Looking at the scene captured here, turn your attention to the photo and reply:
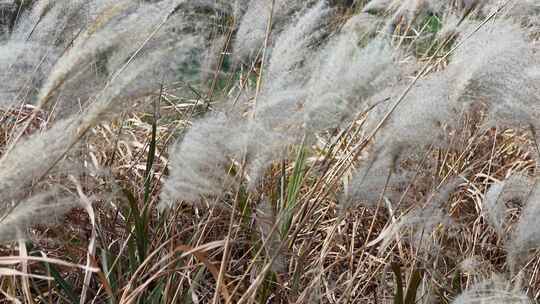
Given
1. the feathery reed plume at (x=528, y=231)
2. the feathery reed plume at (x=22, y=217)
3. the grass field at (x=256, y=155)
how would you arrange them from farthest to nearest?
1. the feathery reed plume at (x=528, y=231)
2. the grass field at (x=256, y=155)
3. the feathery reed plume at (x=22, y=217)

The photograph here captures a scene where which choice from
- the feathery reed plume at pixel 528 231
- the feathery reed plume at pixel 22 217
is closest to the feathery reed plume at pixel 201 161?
the feathery reed plume at pixel 22 217

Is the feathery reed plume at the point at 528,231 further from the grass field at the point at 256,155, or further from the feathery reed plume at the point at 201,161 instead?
the feathery reed plume at the point at 201,161

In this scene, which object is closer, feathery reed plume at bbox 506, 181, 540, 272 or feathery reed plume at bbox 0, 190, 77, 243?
feathery reed plume at bbox 0, 190, 77, 243

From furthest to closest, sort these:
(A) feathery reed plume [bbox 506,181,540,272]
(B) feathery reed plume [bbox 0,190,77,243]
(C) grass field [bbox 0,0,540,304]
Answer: (A) feathery reed plume [bbox 506,181,540,272] → (C) grass field [bbox 0,0,540,304] → (B) feathery reed plume [bbox 0,190,77,243]

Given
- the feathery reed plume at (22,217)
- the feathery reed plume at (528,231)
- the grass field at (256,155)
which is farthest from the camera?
the feathery reed plume at (528,231)

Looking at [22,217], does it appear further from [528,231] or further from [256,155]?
[528,231]

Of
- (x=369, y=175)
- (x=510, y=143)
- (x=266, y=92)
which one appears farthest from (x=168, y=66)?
(x=510, y=143)

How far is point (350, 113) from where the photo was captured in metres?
1.41

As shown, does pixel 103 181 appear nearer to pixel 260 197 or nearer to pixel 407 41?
pixel 260 197

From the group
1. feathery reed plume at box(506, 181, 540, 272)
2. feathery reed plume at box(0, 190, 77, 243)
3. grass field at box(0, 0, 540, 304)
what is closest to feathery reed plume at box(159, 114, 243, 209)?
grass field at box(0, 0, 540, 304)

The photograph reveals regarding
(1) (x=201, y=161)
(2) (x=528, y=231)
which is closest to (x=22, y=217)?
(1) (x=201, y=161)

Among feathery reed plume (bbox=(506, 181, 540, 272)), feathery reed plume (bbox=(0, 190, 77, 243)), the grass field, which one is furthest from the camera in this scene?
feathery reed plume (bbox=(506, 181, 540, 272))

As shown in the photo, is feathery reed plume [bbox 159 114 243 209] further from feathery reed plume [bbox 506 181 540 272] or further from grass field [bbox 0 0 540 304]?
feathery reed plume [bbox 506 181 540 272]

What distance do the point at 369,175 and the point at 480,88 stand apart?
0.92 ft
